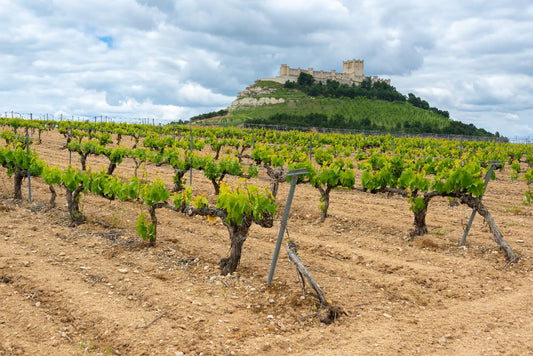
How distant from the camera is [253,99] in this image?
10219 centimetres

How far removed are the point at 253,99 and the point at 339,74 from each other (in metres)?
36.2

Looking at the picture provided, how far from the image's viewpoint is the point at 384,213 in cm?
951

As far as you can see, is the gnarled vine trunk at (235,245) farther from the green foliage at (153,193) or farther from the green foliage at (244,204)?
the green foliage at (153,193)

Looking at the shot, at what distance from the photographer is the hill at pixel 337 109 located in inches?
2867

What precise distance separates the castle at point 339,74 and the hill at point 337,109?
4.39m

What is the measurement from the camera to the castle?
117 metres

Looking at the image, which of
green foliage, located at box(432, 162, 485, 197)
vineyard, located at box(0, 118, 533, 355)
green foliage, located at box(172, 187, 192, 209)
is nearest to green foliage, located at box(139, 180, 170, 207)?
vineyard, located at box(0, 118, 533, 355)

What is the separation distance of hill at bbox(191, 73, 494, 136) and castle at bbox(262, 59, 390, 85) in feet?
14.4

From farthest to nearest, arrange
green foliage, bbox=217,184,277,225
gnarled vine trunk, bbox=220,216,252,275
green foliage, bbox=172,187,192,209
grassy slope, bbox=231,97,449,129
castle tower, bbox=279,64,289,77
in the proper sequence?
1. castle tower, bbox=279,64,289,77
2. grassy slope, bbox=231,97,449,129
3. green foliage, bbox=172,187,192,209
4. gnarled vine trunk, bbox=220,216,252,275
5. green foliage, bbox=217,184,277,225

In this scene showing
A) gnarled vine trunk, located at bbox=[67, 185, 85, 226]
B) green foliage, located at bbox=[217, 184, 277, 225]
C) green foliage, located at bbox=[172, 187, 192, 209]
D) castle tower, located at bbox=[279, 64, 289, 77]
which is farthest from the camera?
castle tower, located at bbox=[279, 64, 289, 77]

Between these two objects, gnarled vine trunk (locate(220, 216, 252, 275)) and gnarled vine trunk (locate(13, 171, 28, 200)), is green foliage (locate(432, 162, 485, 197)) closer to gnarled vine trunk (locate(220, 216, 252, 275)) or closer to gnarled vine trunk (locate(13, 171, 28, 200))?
gnarled vine trunk (locate(220, 216, 252, 275))

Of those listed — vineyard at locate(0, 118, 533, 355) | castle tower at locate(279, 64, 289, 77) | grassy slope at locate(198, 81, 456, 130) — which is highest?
castle tower at locate(279, 64, 289, 77)

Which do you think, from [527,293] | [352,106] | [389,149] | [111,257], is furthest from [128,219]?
[352,106]

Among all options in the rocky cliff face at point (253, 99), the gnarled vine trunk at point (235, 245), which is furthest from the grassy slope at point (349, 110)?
the gnarled vine trunk at point (235, 245)
